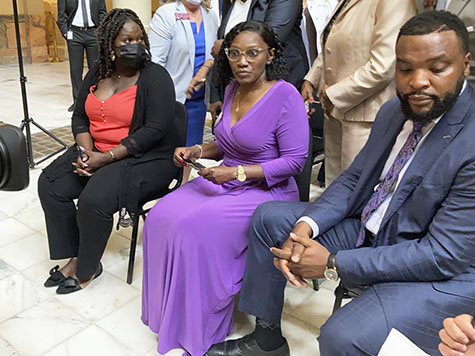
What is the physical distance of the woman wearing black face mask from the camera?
2.30 m

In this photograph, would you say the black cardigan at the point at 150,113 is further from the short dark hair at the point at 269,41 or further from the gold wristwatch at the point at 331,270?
the gold wristwatch at the point at 331,270

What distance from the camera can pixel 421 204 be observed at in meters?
1.44

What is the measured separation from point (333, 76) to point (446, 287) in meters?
1.33

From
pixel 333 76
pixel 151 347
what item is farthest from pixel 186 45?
pixel 151 347

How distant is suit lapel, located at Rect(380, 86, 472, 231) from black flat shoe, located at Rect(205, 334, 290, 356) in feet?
2.55

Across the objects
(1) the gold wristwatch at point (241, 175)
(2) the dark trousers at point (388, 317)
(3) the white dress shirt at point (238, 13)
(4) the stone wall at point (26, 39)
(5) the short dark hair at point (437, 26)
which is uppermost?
(5) the short dark hair at point (437, 26)

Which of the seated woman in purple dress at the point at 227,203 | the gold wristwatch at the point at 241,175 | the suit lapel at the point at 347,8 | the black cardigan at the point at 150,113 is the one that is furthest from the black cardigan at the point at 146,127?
the suit lapel at the point at 347,8

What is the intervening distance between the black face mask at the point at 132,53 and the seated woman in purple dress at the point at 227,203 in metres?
0.45

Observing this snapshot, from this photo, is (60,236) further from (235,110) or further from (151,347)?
(235,110)

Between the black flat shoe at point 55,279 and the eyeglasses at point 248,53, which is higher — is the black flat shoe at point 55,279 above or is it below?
below

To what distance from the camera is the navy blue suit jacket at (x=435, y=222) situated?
1.36 m

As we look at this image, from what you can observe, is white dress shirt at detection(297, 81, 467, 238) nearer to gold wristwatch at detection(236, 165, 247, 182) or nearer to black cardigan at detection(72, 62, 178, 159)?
gold wristwatch at detection(236, 165, 247, 182)

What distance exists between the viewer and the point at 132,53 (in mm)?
2338

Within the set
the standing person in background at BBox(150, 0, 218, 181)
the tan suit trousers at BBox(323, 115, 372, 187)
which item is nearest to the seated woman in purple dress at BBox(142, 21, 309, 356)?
the tan suit trousers at BBox(323, 115, 372, 187)
